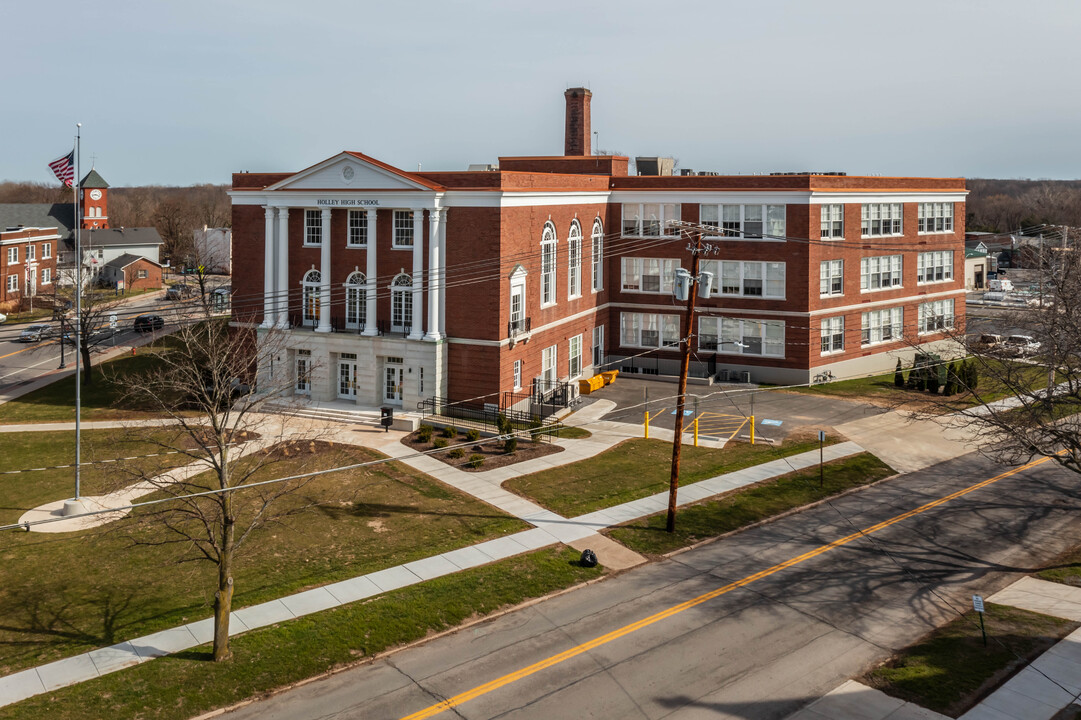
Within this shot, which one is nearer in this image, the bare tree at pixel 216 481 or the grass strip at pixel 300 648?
the grass strip at pixel 300 648

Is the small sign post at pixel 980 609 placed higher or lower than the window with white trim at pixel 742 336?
lower

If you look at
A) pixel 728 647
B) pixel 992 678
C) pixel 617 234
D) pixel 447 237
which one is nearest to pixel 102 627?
pixel 728 647

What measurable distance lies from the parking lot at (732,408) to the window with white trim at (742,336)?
261 centimetres

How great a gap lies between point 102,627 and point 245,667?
454 centimetres

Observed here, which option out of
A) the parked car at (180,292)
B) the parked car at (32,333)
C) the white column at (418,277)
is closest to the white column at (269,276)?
the white column at (418,277)

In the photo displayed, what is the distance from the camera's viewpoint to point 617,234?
2099 inches

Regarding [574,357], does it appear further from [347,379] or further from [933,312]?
[933,312]

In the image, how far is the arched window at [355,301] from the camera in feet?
142

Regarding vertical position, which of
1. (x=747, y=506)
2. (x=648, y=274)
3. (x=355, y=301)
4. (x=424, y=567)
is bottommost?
(x=424, y=567)

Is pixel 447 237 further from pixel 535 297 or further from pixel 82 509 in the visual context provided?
pixel 82 509

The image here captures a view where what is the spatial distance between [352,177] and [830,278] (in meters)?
27.1

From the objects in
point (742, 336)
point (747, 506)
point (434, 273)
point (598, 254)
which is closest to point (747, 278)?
point (742, 336)

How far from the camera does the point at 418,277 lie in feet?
136

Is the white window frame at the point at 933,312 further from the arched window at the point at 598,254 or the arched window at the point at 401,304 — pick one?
the arched window at the point at 401,304
